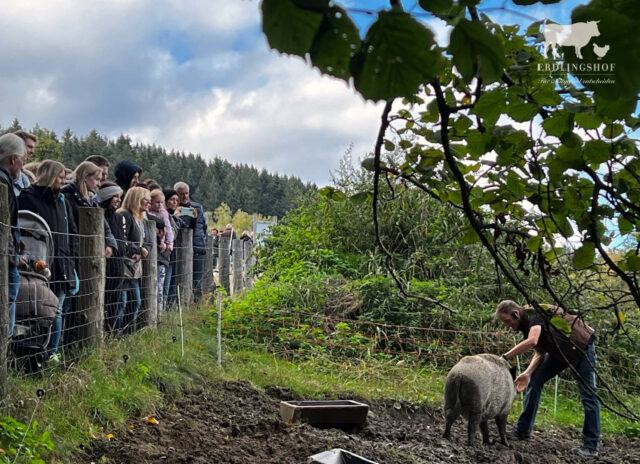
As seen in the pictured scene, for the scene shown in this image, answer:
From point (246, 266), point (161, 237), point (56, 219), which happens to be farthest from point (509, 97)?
point (246, 266)

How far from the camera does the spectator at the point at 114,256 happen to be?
6391mm

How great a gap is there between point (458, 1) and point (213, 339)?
850 cm

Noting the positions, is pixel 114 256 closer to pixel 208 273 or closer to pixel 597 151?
pixel 208 273

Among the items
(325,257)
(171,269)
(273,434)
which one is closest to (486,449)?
(273,434)

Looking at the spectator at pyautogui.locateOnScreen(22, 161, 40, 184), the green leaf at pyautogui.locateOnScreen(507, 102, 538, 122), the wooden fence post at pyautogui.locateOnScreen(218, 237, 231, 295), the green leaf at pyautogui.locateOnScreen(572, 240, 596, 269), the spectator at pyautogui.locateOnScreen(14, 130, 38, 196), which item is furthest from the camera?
the wooden fence post at pyautogui.locateOnScreen(218, 237, 231, 295)

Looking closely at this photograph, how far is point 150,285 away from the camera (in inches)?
291

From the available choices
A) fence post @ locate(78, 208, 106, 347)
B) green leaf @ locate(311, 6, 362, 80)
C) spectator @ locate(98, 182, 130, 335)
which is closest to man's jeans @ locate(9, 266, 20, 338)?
fence post @ locate(78, 208, 106, 347)

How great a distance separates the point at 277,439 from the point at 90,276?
2.19 m

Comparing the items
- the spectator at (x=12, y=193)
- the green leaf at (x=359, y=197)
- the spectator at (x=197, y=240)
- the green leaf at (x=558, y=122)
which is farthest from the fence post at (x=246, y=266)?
the green leaf at (x=558, y=122)

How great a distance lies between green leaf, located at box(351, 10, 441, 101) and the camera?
0.61 metres

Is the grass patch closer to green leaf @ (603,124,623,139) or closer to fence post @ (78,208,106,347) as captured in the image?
fence post @ (78,208,106,347)

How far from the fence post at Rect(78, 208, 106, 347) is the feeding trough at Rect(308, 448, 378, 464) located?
261 centimetres

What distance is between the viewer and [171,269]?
29.4ft

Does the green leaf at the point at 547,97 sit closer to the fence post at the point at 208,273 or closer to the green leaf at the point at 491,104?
the green leaf at the point at 491,104
